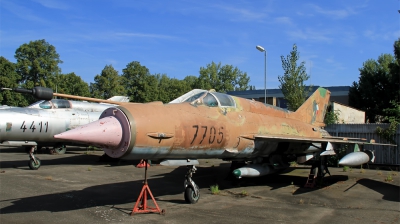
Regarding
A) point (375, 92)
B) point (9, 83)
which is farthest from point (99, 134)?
point (9, 83)

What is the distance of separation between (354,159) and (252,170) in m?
3.75

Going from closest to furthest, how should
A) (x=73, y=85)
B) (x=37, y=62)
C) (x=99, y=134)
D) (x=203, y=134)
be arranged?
(x=99, y=134) → (x=203, y=134) → (x=73, y=85) → (x=37, y=62)

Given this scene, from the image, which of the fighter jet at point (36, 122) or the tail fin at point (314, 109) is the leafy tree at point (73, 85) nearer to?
the fighter jet at point (36, 122)

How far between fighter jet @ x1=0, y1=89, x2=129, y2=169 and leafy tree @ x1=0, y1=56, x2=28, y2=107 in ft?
117

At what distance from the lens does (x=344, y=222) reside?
22.5ft

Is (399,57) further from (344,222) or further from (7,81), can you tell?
(7,81)

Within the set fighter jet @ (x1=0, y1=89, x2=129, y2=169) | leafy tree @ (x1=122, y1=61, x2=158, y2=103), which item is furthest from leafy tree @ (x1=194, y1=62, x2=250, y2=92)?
fighter jet @ (x1=0, y1=89, x2=129, y2=169)

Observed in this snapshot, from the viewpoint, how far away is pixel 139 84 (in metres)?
44.0

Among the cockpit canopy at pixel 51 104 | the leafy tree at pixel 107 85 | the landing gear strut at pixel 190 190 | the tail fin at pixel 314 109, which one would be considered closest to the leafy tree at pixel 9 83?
the leafy tree at pixel 107 85

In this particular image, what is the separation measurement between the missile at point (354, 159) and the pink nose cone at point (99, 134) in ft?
23.5

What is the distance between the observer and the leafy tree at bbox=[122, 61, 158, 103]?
4218 centimetres

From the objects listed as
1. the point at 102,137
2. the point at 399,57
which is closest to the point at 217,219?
the point at 102,137

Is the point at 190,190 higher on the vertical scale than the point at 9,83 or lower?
lower

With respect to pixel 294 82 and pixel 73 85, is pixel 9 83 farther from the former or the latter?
pixel 294 82
